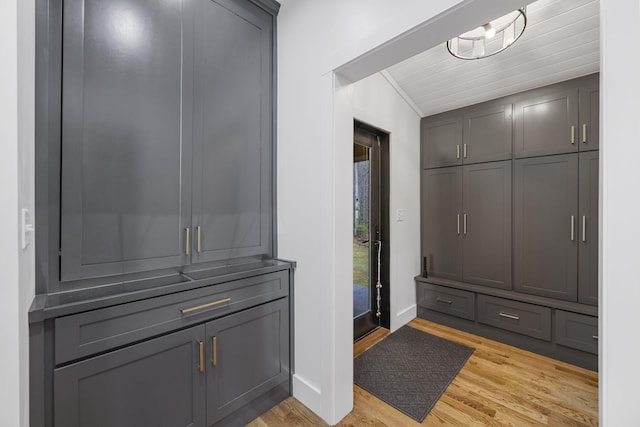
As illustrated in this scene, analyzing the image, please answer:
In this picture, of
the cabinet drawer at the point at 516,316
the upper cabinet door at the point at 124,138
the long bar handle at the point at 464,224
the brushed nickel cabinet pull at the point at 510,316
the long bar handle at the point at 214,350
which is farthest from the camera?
the long bar handle at the point at 464,224

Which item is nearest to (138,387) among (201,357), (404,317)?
(201,357)

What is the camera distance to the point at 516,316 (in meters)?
2.60

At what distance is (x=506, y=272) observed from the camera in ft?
9.05

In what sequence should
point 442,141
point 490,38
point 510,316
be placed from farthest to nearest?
1. point 442,141
2. point 510,316
3. point 490,38

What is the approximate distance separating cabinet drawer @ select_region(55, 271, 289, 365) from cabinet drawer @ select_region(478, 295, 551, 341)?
7.39ft

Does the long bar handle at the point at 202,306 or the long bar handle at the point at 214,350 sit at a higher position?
the long bar handle at the point at 202,306

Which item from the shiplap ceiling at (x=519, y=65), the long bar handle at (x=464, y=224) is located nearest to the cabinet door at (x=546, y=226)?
the long bar handle at (x=464, y=224)

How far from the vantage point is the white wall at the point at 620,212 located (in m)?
0.81

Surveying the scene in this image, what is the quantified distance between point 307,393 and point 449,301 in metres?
1.89

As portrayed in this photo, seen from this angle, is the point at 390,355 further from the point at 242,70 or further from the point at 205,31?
the point at 205,31

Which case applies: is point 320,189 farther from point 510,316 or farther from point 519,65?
point 510,316

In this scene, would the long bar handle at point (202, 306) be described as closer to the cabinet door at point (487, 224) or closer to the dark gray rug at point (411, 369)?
the dark gray rug at point (411, 369)

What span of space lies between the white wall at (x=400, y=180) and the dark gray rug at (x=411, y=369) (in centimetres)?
33

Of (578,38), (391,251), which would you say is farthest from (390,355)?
(578,38)
